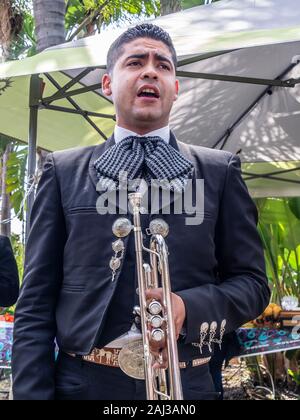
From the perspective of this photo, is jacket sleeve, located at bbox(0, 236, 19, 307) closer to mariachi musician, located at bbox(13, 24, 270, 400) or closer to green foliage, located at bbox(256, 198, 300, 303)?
mariachi musician, located at bbox(13, 24, 270, 400)

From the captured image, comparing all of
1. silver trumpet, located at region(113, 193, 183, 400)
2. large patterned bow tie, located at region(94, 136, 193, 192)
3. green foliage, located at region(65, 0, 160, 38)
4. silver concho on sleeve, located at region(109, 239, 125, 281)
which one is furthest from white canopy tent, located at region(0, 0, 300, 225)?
green foliage, located at region(65, 0, 160, 38)

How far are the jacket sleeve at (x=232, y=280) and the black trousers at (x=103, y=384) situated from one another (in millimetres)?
119

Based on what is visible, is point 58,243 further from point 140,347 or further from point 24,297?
point 140,347

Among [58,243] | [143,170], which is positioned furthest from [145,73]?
[58,243]

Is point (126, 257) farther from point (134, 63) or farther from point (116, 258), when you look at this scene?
point (134, 63)

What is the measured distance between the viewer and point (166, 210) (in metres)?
1.61

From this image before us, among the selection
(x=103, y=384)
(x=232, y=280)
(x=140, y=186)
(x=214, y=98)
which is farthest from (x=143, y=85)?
(x=214, y=98)

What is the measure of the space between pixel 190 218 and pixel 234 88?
3632 millimetres

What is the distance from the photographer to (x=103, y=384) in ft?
4.94

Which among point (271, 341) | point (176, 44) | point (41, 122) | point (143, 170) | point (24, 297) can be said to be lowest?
point (271, 341)

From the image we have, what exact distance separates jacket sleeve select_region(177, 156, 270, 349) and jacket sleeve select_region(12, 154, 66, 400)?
1.24ft

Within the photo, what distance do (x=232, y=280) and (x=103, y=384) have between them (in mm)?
450

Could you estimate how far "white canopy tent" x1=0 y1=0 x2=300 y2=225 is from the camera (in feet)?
11.2

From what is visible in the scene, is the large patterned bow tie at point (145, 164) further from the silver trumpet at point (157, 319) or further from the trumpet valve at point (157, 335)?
the trumpet valve at point (157, 335)
